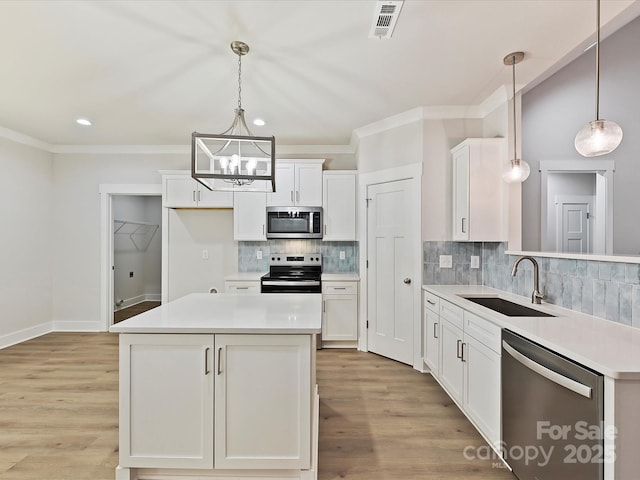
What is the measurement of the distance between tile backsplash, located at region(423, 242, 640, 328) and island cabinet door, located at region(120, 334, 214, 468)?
224 centimetres

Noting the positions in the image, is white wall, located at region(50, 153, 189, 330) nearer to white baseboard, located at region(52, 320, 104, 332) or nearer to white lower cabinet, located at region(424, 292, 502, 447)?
white baseboard, located at region(52, 320, 104, 332)

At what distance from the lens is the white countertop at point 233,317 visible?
5.33 ft

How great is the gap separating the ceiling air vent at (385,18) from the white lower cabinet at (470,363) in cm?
189

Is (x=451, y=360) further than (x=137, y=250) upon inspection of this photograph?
No

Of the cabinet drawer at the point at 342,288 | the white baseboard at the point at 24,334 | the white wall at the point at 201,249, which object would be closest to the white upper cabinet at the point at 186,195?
the white wall at the point at 201,249

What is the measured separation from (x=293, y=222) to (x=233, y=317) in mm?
2333

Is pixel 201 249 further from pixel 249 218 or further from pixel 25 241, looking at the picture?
pixel 25 241

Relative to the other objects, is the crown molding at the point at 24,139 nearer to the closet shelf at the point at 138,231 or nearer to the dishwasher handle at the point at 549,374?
the closet shelf at the point at 138,231

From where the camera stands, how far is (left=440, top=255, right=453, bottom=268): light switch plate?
3215 millimetres

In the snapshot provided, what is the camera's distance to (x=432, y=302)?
293 cm

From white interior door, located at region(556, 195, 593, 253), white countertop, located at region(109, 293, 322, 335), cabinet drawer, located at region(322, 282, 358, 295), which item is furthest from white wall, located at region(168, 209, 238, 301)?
white interior door, located at region(556, 195, 593, 253)

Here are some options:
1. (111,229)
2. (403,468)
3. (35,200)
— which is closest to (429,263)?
(403,468)

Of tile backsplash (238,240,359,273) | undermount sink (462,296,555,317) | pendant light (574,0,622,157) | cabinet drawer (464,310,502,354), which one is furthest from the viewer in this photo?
tile backsplash (238,240,359,273)

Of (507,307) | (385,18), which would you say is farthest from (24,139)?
(507,307)
